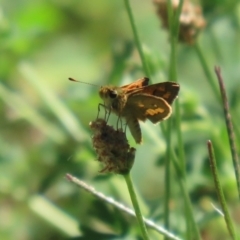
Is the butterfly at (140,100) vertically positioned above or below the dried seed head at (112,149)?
above

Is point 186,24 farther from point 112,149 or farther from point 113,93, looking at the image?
point 112,149

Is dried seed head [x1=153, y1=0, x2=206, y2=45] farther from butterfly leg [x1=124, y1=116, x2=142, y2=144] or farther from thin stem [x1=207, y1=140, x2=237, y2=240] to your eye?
thin stem [x1=207, y1=140, x2=237, y2=240]

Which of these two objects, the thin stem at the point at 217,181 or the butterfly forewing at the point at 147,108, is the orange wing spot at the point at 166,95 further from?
the thin stem at the point at 217,181

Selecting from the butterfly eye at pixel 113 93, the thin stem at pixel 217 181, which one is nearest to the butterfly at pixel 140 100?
the butterfly eye at pixel 113 93

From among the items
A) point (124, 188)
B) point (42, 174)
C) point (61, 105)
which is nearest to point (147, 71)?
point (124, 188)

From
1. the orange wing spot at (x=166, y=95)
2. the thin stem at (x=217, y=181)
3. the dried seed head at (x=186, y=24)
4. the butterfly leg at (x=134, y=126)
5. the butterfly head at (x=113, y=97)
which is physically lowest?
the thin stem at (x=217, y=181)

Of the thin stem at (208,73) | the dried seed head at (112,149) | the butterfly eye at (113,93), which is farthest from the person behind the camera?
the thin stem at (208,73)

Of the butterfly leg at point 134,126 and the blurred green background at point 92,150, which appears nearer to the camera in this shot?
the butterfly leg at point 134,126
